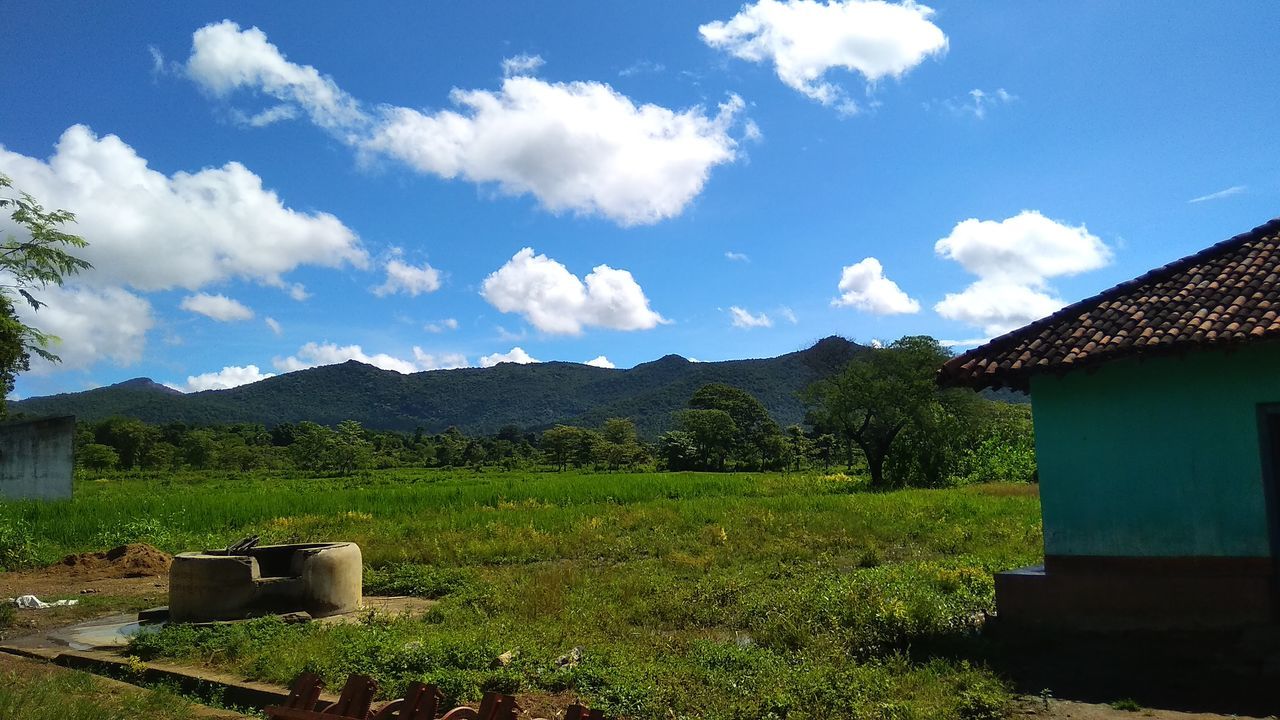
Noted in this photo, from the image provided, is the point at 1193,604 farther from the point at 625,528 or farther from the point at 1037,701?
the point at 625,528

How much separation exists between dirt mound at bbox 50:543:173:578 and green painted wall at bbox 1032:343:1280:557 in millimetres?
15609

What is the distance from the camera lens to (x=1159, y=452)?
7668 mm

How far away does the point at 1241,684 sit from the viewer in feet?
20.4

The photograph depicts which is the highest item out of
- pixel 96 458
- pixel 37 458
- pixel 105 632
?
pixel 37 458

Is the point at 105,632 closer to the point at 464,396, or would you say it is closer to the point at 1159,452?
the point at 1159,452

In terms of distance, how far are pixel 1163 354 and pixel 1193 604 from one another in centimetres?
231

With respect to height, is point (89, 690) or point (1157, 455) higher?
point (1157, 455)

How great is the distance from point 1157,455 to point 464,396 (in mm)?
181264

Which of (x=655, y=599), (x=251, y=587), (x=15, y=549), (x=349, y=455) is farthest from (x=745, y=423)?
(x=251, y=587)

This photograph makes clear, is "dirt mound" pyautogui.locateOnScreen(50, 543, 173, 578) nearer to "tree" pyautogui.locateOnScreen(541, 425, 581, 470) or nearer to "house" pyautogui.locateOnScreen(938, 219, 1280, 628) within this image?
"house" pyautogui.locateOnScreen(938, 219, 1280, 628)

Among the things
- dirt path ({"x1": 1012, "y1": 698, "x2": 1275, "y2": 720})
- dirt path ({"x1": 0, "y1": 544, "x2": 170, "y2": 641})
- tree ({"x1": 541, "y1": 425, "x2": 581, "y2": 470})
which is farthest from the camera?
tree ({"x1": 541, "y1": 425, "x2": 581, "y2": 470})

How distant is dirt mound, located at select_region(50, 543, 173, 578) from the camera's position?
49.7 feet

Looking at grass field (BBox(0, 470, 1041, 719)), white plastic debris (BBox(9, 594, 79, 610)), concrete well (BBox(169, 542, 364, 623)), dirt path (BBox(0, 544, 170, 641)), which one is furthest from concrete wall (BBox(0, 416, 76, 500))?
concrete well (BBox(169, 542, 364, 623))

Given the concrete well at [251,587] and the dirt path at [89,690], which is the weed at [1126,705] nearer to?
the dirt path at [89,690]
